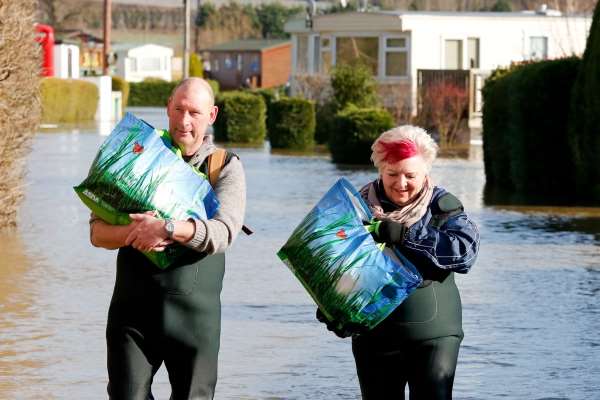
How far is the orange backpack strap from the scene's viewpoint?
17.9 feet

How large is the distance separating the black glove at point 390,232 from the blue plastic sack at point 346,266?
0.22 ft

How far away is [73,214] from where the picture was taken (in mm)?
17406

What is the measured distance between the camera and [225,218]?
5387 millimetres

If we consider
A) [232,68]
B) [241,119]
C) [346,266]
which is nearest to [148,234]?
[346,266]

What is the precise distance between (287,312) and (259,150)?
73.3 feet

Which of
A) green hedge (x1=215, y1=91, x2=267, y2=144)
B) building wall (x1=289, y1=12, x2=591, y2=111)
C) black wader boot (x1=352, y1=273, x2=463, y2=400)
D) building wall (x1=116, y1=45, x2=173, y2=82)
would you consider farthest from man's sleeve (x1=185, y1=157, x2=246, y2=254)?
building wall (x1=116, y1=45, x2=173, y2=82)

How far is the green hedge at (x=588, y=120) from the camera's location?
1891 centimetres

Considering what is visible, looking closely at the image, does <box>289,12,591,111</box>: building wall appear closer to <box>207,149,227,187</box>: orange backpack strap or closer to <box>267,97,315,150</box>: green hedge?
<box>267,97,315,150</box>: green hedge

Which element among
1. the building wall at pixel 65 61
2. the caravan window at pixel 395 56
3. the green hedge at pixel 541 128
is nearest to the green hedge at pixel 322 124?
the caravan window at pixel 395 56

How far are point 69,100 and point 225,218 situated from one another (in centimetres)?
4379

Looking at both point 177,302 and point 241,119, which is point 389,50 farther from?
point 177,302

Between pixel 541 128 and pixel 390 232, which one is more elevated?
→ pixel 541 128

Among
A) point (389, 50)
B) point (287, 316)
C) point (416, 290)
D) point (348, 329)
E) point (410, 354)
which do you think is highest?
point (389, 50)

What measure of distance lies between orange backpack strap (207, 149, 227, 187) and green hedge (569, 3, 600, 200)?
1393cm
